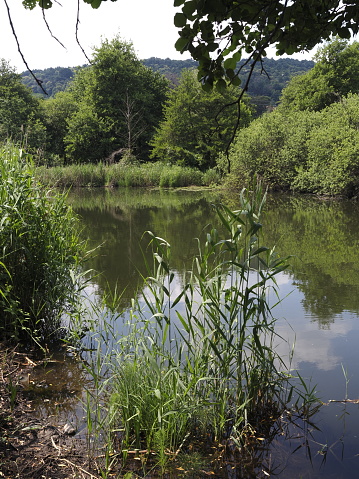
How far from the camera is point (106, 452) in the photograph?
92.4 inches

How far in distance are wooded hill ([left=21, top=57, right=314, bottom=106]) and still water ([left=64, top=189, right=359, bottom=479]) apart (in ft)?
126

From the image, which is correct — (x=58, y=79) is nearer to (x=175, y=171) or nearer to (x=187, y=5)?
(x=175, y=171)

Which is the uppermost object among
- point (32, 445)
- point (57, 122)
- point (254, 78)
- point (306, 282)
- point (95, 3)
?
point (254, 78)

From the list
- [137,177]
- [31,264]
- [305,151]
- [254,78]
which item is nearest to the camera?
[31,264]

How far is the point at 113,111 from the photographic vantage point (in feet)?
102

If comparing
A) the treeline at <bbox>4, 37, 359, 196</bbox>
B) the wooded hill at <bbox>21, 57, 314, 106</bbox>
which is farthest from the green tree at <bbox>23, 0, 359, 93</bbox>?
the wooded hill at <bbox>21, 57, 314, 106</bbox>

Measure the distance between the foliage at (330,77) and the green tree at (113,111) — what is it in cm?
969

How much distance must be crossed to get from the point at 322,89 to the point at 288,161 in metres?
12.4

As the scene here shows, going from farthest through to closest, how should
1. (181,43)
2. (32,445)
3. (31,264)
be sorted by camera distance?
1. (31,264)
2. (32,445)
3. (181,43)

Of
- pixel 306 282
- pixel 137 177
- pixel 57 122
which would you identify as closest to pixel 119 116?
pixel 57 122

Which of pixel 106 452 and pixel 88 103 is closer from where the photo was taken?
pixel 106 452

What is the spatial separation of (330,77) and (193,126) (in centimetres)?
895

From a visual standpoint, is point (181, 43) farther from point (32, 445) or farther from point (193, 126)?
point (193, 126)

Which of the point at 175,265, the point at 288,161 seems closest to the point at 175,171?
the point at 288,161
